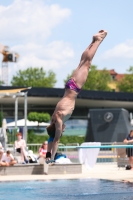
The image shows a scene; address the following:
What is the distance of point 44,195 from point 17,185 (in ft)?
9.28

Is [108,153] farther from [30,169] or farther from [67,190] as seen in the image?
[67,190]

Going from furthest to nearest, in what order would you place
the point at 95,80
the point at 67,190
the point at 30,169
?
the point at 95,80 → the point at 30,169 → the point at 67,190

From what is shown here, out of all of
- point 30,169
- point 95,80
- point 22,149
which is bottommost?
point 30,169

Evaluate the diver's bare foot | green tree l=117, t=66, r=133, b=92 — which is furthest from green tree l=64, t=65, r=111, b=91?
the diver's bare foot

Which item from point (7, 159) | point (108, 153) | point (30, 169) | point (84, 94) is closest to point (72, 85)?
point (30, 169)

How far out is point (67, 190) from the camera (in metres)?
12.7

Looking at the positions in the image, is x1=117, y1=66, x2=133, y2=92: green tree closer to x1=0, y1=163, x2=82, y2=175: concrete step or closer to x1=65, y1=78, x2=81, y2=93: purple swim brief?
x1=0, y1=163, x2=82, y2=175: concrete step

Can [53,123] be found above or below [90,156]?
above

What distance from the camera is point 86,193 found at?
1185cm

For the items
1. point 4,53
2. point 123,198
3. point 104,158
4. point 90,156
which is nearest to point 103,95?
point 104,158

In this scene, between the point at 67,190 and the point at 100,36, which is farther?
the point at 67,190

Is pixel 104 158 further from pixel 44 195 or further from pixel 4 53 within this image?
pixel 4 53

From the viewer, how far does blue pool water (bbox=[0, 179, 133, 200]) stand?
1117cm

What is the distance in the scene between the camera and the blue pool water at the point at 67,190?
11.2 metres
